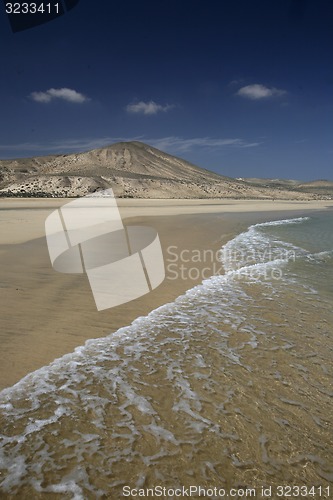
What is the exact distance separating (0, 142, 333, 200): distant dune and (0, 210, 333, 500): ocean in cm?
4660

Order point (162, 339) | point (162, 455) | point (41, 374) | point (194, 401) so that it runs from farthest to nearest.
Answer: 1. point (162, 339)
2. point (41, 374)
3. point (194, 401)
4. point (162, 455)

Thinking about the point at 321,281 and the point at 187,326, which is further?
the point at 321,281

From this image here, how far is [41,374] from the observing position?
144 inches

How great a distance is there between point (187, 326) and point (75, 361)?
71.1 inches

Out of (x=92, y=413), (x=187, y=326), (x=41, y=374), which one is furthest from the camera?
(x=187, y=326)

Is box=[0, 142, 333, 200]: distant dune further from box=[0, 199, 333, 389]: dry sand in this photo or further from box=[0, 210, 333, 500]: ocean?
box=[0, 210, 333, 500]: ocean

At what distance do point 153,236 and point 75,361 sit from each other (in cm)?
947

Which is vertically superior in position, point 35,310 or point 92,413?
point 35,310

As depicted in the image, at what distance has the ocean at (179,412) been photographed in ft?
8.04

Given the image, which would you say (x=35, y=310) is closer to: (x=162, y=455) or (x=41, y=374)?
(x=41, y=374)

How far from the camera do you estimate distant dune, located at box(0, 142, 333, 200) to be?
63.1 m

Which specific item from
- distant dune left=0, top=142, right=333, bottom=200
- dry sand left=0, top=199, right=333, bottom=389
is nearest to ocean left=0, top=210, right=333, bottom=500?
dry sand left=0, top=199, right=333, bottom=389

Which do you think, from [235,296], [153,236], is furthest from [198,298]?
[153,236]

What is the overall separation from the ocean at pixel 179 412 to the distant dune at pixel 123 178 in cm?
4660
